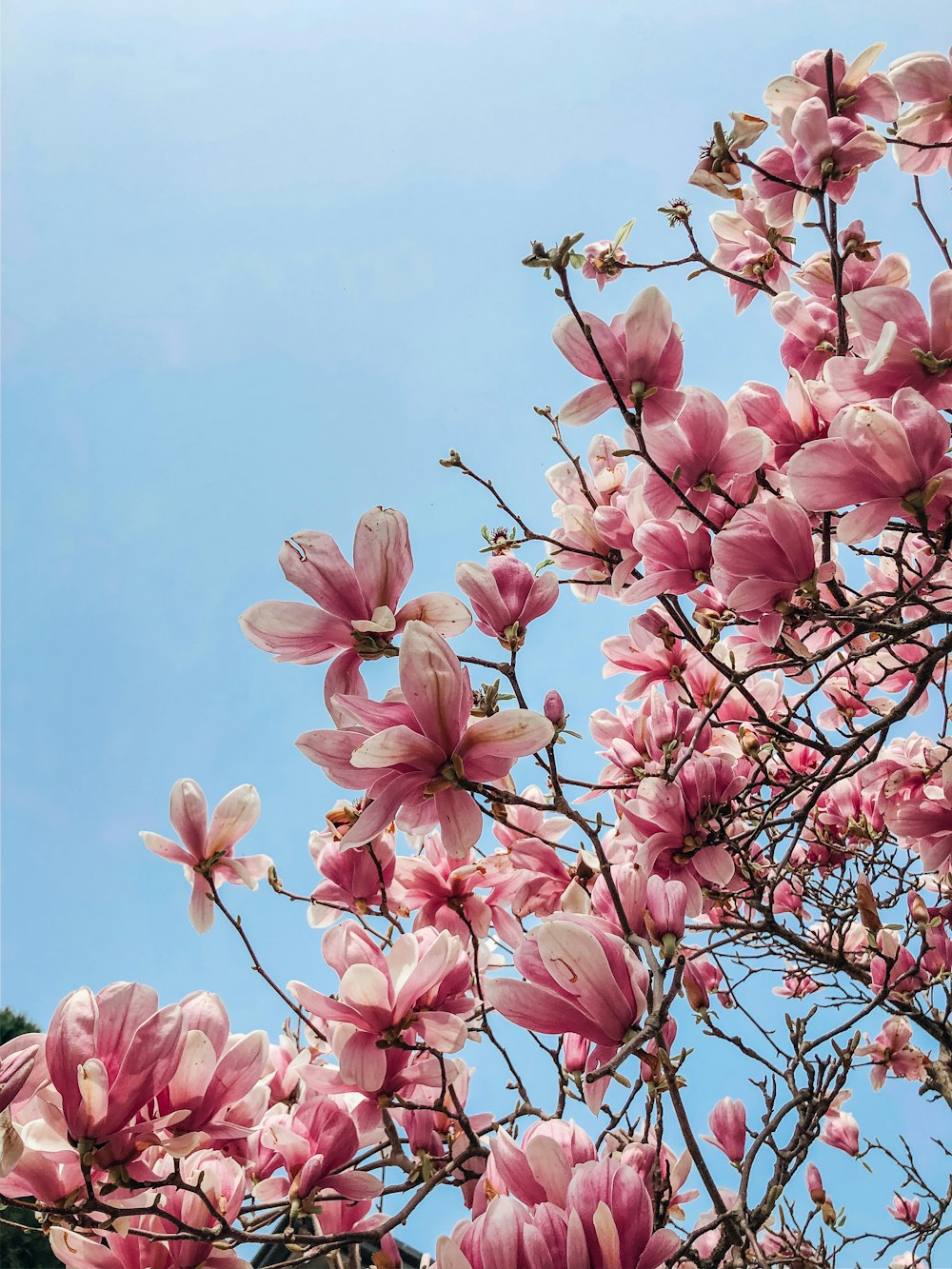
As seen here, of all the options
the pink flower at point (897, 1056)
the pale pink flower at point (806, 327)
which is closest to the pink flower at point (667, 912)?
the pale pink flower at point (806, 327)

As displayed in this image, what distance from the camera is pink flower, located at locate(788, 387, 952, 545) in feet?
3.82

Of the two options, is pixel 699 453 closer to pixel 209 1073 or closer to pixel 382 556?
pixel 382 556

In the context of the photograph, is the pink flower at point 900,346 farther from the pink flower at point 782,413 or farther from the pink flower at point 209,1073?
the pink flower at point 209,1073

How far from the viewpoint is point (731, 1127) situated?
71.1 inches

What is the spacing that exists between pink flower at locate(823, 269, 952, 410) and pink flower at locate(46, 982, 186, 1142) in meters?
1.36

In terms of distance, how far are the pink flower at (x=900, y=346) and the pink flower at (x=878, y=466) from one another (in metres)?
0.09

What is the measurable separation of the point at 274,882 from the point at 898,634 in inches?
51.1

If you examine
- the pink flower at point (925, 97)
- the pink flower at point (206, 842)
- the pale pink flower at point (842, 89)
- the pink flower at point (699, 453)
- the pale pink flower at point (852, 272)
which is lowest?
the pink flower at point (206, 842)

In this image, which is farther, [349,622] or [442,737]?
[349,622]

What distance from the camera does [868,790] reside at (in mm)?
2342

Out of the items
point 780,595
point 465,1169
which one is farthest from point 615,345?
point 465,1169

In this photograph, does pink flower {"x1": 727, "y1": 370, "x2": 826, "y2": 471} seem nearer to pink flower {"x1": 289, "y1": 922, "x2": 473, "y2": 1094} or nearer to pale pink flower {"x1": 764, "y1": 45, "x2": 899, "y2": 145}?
pale pink flower {"x1": 764, "y1": 45, "x2": 899, "y2": 145}

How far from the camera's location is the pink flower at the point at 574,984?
942 millimetres

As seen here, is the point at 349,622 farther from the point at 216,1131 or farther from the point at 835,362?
the point at 835,362
